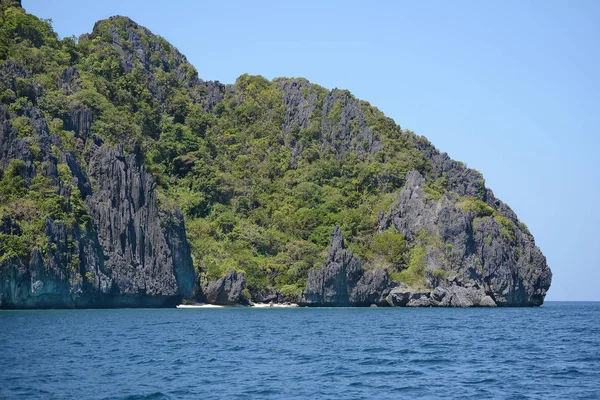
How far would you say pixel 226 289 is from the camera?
111 meters

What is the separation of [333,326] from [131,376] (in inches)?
1458

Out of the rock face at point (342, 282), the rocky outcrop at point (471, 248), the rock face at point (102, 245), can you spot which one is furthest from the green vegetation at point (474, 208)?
the rock face at point (102, 245)

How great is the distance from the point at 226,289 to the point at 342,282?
18.0 meters

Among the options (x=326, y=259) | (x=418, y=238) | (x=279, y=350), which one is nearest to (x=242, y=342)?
(x=279, y=350)

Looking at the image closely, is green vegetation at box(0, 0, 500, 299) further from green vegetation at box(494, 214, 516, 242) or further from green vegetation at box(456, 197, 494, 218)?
green vegetation at box(494, 214, 516, 242)

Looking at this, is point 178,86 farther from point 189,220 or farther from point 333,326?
point 333,326

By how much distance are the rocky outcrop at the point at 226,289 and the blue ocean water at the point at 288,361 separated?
3901 centimetres

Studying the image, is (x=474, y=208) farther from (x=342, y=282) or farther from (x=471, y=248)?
(x=342, y=282)

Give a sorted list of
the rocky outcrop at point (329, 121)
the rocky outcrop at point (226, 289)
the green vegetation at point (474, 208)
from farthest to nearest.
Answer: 1. the rocky outcrop at point (329, 121)
2. the green vegetation at point (474, 208)
3. the rocky outcrop at point (226, 289)

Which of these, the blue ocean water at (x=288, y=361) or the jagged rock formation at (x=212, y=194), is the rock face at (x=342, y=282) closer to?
the jagged rock formation at (x=212, y=194)

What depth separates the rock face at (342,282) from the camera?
4525 inches

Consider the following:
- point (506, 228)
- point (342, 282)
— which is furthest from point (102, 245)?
point (506, 228)

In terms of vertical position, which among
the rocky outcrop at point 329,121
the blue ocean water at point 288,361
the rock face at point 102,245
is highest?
the rocky outcrop at point 329,121

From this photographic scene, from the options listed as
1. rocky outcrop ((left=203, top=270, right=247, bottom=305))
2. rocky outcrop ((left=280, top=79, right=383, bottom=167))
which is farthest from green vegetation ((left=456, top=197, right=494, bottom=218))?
rocky outcrop ((left=203, top=270, right=247, bottom=305))
